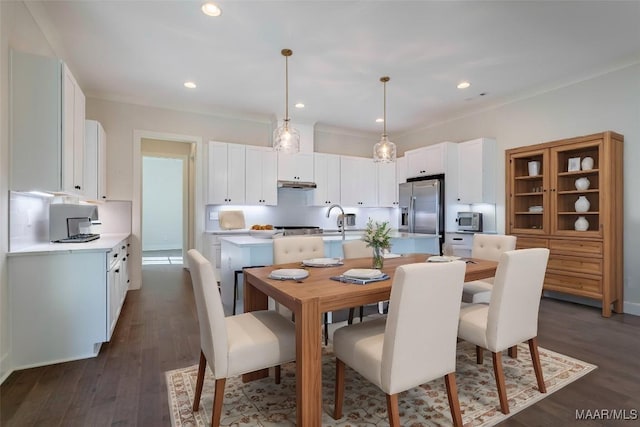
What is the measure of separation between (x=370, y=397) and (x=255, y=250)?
1.79m

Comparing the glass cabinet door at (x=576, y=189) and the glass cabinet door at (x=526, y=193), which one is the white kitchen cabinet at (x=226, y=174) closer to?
the glass cabinet door at (x=526, y=193)

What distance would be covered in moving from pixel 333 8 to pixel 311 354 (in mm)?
2605

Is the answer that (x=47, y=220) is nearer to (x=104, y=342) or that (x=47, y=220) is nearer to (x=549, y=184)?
(x=104, y=342)

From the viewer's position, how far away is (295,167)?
5.72m

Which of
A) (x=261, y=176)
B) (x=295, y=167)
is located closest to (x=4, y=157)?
(x=261, y=176)

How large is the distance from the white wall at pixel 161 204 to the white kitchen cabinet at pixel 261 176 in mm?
4688

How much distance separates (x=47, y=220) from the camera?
10.3ft

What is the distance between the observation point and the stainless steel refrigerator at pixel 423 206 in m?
5.33

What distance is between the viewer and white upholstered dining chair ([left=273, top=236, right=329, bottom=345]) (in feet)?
9.04

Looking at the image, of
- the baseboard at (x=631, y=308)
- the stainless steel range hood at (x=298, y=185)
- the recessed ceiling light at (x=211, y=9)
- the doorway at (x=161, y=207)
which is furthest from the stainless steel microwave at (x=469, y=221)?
the doorway at (x=161, y=207)

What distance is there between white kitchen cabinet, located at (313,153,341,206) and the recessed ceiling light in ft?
11.0

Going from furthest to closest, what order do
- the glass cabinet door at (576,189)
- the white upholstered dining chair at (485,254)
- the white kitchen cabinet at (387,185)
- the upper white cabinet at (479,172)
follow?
the white kitchen cabinet at (387,185), the upper white cabinet at (479,172), the glass cabinet door at (576,189), the white upholstered dining chair at (485,254)

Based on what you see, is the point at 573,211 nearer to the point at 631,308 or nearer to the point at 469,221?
the point at 631,308

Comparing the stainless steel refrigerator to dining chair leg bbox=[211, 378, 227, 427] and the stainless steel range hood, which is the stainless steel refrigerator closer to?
the stainless steel range hood
